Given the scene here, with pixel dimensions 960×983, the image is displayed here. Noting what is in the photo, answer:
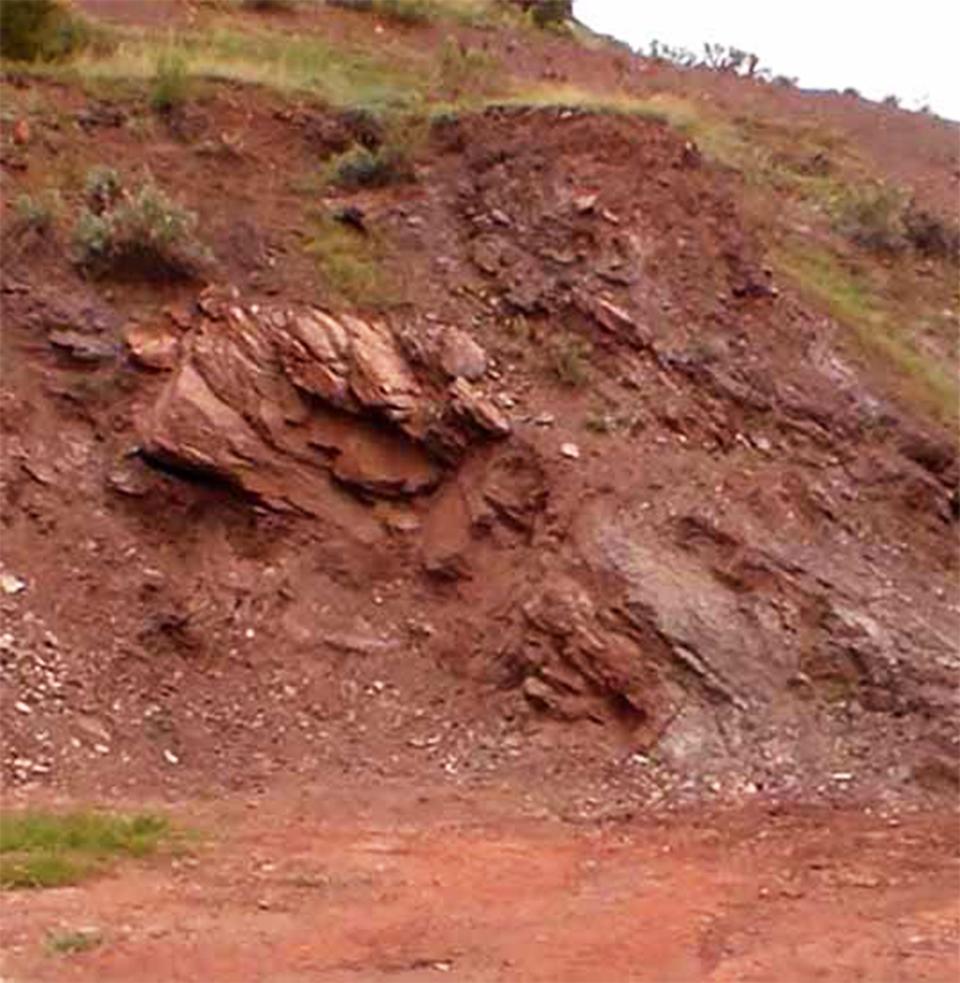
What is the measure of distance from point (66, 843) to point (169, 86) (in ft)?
24.8

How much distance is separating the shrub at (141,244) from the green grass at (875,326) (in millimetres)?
4244

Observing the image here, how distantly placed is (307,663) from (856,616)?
2.98m

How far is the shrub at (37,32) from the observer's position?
16.5 m

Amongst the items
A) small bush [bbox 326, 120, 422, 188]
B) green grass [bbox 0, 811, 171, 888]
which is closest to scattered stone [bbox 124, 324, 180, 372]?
small bush [bbox 326, 120, 422, 188]

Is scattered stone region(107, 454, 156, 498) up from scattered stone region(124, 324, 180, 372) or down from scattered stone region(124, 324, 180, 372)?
down

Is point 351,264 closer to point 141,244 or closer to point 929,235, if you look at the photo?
point 141,244

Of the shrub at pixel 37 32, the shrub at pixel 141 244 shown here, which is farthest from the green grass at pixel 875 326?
the shrub at pixel 37 32

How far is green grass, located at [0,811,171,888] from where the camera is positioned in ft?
27.6

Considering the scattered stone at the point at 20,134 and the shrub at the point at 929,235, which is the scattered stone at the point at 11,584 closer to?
the scattered stone at the point at 20,134

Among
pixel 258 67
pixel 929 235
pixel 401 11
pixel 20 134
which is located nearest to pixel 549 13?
pixel 401 11

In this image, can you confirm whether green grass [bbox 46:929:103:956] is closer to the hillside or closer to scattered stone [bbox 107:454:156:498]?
the hillside

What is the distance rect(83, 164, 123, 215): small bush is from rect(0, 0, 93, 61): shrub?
277cm

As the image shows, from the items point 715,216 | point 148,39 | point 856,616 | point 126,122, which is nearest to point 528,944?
point 856,616

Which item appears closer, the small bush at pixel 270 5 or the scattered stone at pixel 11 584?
the scattered stone at pixel 11 584
